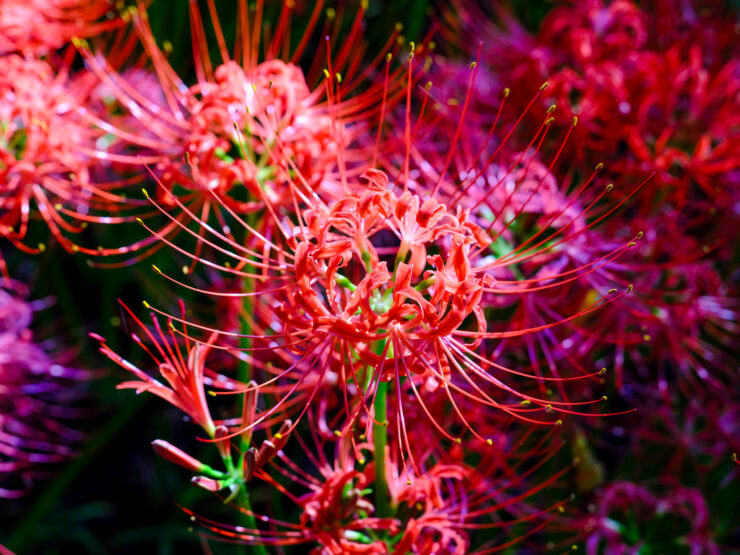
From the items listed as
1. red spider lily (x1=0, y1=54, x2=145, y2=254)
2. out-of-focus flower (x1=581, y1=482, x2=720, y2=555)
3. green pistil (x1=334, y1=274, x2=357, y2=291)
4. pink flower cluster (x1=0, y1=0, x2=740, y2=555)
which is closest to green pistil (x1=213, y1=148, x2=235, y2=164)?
pink flower cluster (x1=0, y1=0, x2=740, y2=555)

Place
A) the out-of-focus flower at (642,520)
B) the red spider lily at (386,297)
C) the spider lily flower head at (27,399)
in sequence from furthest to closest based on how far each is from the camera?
1. the spider lily flower head at (27,399)
2. the out-of-focus flower at (642,520)
3. the red spider lily at (386,297)

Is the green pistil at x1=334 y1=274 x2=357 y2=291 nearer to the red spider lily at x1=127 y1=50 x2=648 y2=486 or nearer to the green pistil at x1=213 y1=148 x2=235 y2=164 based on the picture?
the red spider lily at x1=127 y1=50 x2=648 y2=486

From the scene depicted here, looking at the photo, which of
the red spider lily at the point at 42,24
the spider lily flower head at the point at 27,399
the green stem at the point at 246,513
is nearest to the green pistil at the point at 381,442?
the green stem at the point at 246,513

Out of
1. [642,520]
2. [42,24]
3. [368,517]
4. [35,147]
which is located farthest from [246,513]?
[42,24]

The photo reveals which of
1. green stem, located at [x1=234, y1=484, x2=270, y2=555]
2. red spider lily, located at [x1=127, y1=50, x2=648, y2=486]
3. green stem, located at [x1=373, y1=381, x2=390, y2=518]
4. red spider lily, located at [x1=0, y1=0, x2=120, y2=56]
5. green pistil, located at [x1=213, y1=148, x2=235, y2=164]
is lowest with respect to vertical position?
green stem, located at [x1=234, y1=484, x2=270, y2=555]

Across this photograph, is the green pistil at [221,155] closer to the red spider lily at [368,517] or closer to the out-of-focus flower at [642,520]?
the red spider lily at [368,517]

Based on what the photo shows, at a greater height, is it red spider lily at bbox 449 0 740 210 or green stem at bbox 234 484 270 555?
red spider lily at bbox 449 0 740 210

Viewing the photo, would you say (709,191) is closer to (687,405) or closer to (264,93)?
(687,405)
